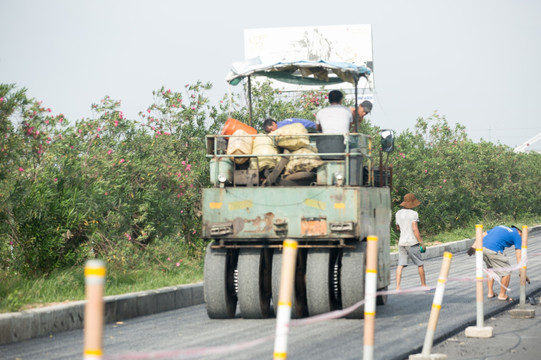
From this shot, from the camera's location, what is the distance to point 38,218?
1279cm

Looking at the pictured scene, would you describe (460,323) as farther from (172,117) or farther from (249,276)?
(172,117)

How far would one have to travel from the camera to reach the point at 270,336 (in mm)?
8758

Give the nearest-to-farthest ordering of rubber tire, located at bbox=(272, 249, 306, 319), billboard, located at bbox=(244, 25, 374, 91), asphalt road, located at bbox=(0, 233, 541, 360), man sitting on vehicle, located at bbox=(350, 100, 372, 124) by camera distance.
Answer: asphalt road, located at bbox=(0, 233, 541, 360)
rubber tire, located at bbox=(272, 249, 306, 319)
man sitting on vehicle, located at bbox=(350, 100, 372, 124)
billboard, located at bbox=(244, 25, 374, 91)

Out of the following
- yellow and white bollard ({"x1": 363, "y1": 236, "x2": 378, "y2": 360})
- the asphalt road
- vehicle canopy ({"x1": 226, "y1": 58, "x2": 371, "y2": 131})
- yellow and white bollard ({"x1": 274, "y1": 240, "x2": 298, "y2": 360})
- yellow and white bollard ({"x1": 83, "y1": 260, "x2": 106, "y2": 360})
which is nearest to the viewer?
yellow and white bollard ({"x1": 83, "y1": 260, "x2": 106, "y2": 360})

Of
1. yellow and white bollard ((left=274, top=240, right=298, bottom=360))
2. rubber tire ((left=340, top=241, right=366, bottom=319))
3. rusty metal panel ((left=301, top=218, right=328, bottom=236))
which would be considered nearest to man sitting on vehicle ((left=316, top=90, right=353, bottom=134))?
rusty metal panel ((left=301, top=218, right=328, bottom=236))

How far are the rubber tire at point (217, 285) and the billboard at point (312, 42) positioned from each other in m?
46.6

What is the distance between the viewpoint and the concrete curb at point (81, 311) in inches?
369

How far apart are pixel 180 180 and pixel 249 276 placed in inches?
270

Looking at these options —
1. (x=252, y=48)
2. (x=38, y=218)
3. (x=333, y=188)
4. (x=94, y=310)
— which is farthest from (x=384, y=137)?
(x=252, y=48)

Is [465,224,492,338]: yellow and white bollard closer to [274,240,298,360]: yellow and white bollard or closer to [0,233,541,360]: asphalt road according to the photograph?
[0,233,541,360]: asphalt road

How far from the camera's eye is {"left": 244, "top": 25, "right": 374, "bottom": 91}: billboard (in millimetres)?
57250

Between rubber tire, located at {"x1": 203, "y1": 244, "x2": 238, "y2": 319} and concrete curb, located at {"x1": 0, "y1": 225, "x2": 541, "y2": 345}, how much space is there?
46.5 inches

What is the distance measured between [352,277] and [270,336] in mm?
2229

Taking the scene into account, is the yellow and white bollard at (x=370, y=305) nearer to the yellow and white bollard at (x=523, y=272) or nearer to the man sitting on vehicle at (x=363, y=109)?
the yellow and white bollard at (x=523, y=272)
